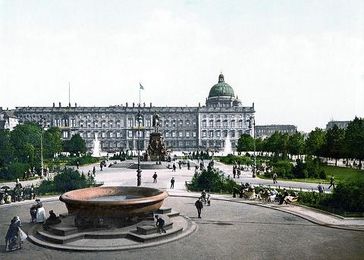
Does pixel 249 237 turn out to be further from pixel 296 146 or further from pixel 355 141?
pixel 296 146

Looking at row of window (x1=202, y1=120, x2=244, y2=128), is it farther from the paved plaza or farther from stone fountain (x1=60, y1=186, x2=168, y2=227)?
stone fountain (x1=60, y1=186, x2=168, y2=227)

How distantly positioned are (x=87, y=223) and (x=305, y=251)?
8385mm

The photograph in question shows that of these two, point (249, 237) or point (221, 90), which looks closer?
point (249, 237)

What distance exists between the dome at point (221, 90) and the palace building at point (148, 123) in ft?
19.8

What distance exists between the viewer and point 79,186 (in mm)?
29141

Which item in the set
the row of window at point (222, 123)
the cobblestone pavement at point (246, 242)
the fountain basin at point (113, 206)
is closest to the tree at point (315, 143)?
the cobblestone pavement at point (246, 242)

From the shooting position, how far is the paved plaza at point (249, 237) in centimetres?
1347

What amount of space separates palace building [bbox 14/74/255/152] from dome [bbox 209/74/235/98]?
6.03m

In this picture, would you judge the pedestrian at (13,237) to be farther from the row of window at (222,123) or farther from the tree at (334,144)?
the row of window at (222,123)

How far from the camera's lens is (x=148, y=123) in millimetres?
128250

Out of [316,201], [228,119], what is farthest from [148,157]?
[228,119]

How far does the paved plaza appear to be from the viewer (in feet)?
44.2

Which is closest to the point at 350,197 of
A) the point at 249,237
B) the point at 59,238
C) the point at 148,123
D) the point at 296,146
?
the point at 249,237

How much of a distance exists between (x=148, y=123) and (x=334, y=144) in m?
78.8
